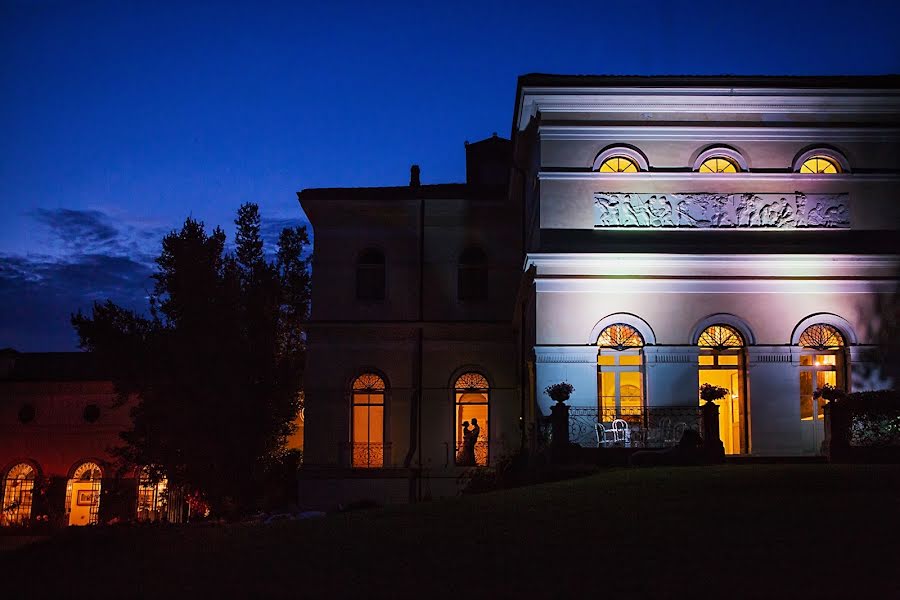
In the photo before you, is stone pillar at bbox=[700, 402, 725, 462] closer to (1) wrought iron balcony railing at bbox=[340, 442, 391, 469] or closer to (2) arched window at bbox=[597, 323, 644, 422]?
(2) arched window at bbox=[597, 323, 644, 422]

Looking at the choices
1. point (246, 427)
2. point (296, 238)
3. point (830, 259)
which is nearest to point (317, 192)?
point (296, 238)

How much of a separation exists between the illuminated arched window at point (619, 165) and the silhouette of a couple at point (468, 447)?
8.87 metres

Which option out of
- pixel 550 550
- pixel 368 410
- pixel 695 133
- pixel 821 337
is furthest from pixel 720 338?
pixel 550 550

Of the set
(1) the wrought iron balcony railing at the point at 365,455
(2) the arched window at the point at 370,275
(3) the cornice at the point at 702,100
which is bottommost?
(1) the wrought iron balcony railing at the point at 365,455

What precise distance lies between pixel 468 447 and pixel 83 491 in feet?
59.9

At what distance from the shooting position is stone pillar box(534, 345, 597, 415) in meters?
22.2

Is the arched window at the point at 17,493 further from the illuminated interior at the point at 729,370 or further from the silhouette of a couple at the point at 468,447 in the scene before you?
the illuminated interior at the point at 729,370

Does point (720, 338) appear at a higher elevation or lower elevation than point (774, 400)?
higher

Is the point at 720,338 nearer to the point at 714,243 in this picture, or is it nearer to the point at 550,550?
the point at 714,243

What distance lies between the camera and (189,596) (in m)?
9.66

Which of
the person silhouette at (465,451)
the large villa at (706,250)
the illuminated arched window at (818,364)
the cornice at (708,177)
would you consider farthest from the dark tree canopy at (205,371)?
the illuminated arched window at (818,364)

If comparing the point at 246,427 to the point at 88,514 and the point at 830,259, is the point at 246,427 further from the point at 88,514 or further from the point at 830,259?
the point at 830,259

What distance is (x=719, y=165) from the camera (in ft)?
77.4

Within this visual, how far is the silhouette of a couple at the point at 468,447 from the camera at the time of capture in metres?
28.7
